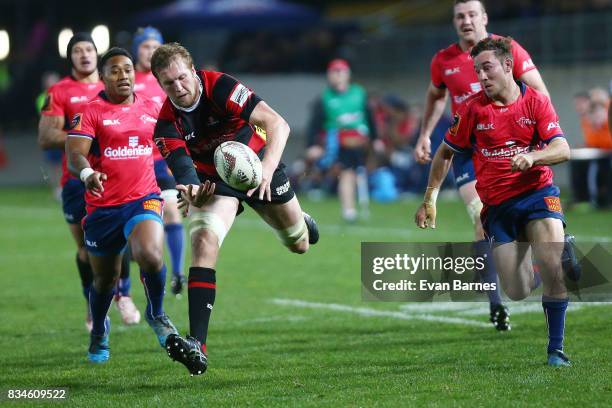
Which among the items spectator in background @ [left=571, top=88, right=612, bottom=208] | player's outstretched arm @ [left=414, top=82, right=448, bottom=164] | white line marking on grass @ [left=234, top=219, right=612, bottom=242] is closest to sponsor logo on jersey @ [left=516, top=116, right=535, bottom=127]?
player's outstretched arm @ [left=414, top=82, right=448, bottom=164]

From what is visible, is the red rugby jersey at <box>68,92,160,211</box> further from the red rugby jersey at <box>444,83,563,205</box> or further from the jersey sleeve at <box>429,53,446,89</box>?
the jersey sleeve at <box>429,53,446,89</box>

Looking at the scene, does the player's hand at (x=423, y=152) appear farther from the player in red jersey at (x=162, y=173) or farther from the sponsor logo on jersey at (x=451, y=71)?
the player in red jersey at (x=162, y=173)

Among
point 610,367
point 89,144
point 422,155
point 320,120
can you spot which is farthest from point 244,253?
point 610,367

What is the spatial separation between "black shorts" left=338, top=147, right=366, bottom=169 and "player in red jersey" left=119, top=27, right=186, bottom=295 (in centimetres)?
765

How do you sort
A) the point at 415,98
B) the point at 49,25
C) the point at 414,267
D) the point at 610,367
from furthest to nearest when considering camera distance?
the point at 49,25
the point at 415,98
the point at 414,267
the point at 610,367

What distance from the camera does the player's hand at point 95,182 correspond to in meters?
7.30

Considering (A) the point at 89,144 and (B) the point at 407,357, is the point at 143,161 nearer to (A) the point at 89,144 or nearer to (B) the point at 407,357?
(A) the point at 89,144

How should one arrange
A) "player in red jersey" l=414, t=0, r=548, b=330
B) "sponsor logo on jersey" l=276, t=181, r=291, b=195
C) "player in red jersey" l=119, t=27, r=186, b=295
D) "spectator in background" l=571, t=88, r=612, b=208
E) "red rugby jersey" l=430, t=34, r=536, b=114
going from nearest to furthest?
1. "sponsor logo on jersey" l=276, t=181, r=291, b=195
2. "player in red jersey" l=414, t=0, r=548, b=330
3. "red rugby jersey" l=430, t=34, r=536, b=114
4. "player in red jersey" l=119, t=27, r=186, b=295
5. "spectator in background" l=571, t=88, r=612, b=208

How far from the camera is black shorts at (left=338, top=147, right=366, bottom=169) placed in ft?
60.3

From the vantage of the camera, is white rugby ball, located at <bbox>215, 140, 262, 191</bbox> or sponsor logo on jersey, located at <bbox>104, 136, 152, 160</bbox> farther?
sponsor logo on jersey, located at <bbox>104, 136, 152, 160</bbox>

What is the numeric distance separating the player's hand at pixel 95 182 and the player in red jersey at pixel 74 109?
1.83 metres

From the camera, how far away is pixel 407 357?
7.72 metres

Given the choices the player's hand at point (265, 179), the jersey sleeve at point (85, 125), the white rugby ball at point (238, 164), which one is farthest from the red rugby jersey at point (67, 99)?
the player's hand at point (265, 179)

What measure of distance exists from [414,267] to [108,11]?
27.4 meters
